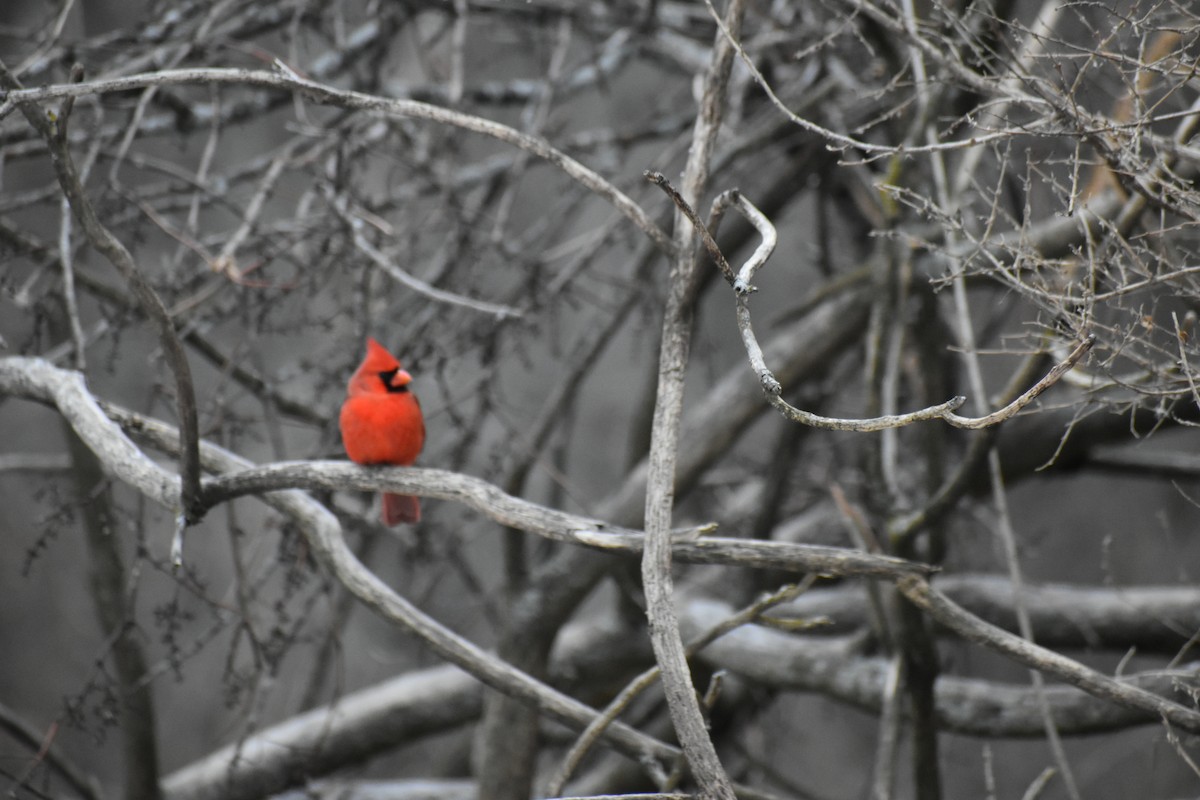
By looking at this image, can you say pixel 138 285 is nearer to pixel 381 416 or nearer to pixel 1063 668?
pixel 381 416

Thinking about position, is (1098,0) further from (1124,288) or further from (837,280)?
(837,280)

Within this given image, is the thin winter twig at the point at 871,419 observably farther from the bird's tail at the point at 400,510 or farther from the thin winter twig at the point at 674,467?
the bird's tail at the point at 400,510

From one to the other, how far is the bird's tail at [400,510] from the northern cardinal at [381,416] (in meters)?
0.06

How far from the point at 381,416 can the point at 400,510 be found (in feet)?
1.70

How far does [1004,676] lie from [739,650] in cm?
509

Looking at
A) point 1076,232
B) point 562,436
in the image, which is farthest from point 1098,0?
point 562,436

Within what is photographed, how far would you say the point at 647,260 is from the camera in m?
5.21

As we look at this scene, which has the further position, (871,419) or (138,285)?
(138,285)

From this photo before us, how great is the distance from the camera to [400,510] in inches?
156

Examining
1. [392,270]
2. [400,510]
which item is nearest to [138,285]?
[392,270]

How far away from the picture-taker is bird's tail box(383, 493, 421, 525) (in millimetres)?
3945

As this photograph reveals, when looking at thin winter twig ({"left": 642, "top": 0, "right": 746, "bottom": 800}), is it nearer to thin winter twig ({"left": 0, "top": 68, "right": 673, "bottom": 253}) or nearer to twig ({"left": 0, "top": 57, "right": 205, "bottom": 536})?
thin winter twig ({"left": 0, "top": 68, "right": 673, "bottom": 253})

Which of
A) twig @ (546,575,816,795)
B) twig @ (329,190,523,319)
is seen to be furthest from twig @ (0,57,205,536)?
twig @ (546,575,816,795)

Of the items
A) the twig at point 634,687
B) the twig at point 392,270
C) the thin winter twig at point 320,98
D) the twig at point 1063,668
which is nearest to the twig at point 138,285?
the thin winter twig at point 320,98
